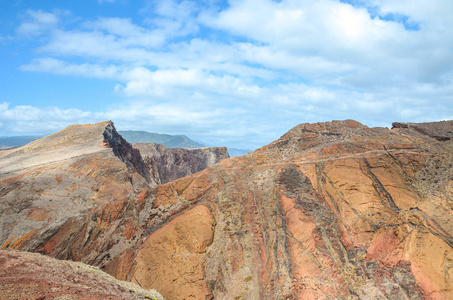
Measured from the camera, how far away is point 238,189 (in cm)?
2172

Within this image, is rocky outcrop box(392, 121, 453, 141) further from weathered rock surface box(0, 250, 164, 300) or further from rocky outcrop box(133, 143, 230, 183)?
rocky outcrop box(133, 143, 230, 183)

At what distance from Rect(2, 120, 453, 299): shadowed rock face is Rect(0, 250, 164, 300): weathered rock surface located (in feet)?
14.1

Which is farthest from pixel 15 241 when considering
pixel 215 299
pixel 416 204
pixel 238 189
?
pixel 416 204

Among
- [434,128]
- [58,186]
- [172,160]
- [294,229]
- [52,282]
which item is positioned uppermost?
[434,128]

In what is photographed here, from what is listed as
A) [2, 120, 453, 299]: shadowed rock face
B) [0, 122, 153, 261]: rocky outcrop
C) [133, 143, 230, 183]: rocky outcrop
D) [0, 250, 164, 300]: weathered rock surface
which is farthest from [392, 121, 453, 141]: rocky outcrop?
[133, 143, 230, 183]: rocky outcrop

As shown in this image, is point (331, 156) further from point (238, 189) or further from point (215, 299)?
point (215, 299)

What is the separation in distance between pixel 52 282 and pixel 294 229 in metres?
13.8

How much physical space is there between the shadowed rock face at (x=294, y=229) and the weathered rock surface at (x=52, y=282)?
4.29 meters

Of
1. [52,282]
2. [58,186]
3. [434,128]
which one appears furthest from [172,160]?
[52,282]

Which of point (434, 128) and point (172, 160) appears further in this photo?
point (172, 160)

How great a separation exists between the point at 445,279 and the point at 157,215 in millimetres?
18186

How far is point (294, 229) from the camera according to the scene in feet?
58.6

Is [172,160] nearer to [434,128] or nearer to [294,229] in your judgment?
[294,229]

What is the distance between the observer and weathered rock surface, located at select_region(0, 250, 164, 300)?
927cm
